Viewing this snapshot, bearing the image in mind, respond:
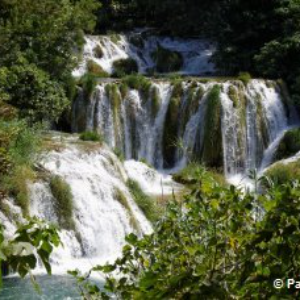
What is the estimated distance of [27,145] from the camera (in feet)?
38.4

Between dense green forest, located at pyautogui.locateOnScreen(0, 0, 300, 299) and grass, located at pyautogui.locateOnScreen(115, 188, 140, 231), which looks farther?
grass, located at pyautogui.locateOnScreen(115, 188, 140, 231)

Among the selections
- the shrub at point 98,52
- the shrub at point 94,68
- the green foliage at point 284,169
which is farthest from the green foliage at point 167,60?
the green foliage at point 284,169

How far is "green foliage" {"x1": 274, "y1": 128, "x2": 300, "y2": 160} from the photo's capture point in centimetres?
1705

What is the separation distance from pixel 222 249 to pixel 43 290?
684cm

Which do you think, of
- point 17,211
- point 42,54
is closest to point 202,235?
point 17,211

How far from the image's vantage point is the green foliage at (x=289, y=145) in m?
17.0

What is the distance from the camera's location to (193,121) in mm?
18266

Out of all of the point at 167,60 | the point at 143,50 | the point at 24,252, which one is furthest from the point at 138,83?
the point at 24,252

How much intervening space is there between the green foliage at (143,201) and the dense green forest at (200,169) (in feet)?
8.64

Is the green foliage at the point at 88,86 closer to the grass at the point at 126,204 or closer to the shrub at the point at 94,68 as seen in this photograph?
the shrub at the point at 94,68

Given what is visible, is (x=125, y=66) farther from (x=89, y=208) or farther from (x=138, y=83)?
(x=89, y=208)

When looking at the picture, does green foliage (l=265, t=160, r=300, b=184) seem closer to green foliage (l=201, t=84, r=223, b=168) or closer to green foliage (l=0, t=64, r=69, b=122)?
green foliage (l=201, t=84, r=223, b=168)

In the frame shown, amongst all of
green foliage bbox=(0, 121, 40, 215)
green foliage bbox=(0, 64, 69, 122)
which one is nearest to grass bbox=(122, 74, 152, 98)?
green foliage bbox=(0, 64, 69, 122)

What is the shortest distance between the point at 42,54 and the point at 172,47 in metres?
11.6
